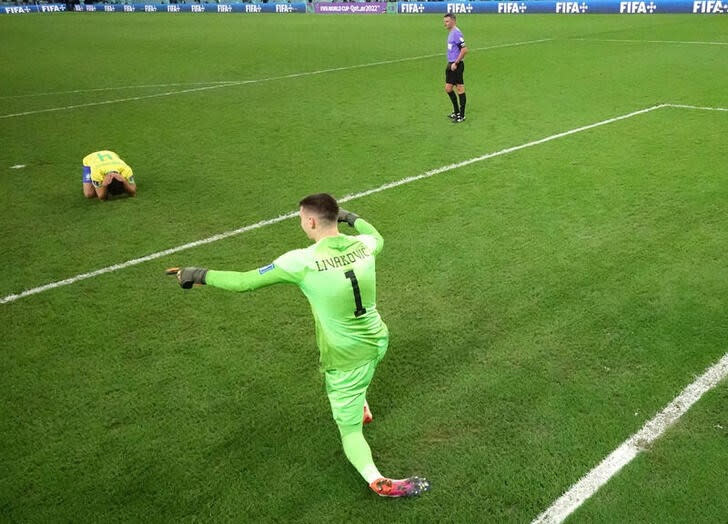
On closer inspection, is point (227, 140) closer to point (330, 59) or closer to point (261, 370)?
point (261, 370)

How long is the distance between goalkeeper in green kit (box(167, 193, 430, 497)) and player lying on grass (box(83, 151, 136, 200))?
577cm

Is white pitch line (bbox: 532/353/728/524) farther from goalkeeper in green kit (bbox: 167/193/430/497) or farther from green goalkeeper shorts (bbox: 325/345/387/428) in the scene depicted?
green goalkeeper shorts (bbox: 325/345/387/428)

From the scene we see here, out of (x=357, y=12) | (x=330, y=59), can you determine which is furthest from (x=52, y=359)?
(x=357, y=12)

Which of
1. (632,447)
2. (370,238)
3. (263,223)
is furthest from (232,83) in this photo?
(632,447)

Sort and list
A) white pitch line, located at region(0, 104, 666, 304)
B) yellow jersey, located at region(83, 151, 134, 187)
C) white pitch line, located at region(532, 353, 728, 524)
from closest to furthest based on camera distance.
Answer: white pitch line, located at region(532, 353, 728, 524)
white pitch line, located at region(0, 104, 666, 304)
yellow jersey, located at region(83, 151, 134, 187)

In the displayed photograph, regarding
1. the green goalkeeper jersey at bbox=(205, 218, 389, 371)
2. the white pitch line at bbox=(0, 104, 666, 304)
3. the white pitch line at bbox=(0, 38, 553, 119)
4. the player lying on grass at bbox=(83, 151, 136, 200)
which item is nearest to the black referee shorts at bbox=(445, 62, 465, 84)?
the white pitch line at bbox=(0, 104, 666, 304)

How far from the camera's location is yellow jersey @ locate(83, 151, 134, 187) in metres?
8.80

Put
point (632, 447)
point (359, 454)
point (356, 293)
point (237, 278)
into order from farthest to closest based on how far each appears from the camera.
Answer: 1. point (632, 447)
2. point (359, 454)
3. point (356, 293)
4. point (237, 278)

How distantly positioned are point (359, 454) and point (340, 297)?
3.22 ft

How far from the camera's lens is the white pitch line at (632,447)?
3744 mm

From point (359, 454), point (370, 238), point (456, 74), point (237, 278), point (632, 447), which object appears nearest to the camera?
point (237, 278)

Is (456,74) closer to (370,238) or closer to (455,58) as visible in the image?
(455,58)

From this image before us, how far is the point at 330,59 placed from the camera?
73.4 ft

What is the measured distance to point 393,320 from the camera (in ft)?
19.1
